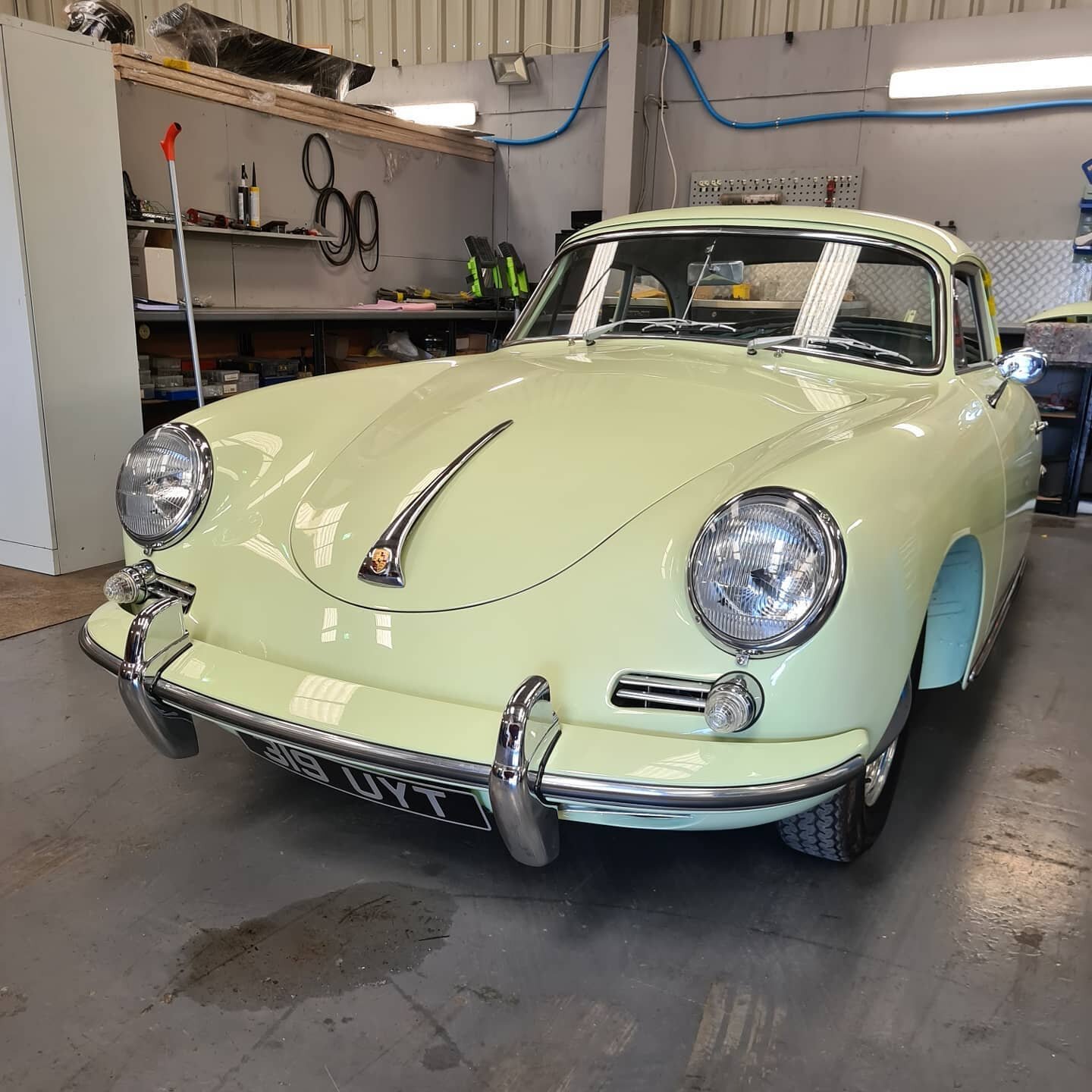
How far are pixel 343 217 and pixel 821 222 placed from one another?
484 cm

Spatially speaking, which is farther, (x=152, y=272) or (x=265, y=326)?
(x=265, y=326)

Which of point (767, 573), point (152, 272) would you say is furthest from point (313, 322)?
point (767, 573)

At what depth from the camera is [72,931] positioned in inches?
70.0

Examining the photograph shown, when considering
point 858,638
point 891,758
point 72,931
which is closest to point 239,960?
point 72,931

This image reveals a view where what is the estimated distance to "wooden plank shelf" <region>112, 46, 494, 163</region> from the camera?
208 inches

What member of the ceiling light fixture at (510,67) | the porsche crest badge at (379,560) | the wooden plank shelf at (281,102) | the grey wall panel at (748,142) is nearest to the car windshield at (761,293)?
the porsche crest badge at (379,560)

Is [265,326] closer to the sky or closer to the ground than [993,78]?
closer to the ground

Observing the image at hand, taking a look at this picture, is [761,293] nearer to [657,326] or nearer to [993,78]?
[657,326]

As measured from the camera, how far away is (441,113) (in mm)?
8242

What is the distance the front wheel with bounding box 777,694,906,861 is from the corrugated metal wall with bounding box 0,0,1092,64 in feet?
20.8

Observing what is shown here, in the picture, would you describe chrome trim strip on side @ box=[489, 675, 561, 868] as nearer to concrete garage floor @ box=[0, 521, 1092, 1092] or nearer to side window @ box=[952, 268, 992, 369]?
concrete garage floor @ box=[0, 521, 1092, 1092]

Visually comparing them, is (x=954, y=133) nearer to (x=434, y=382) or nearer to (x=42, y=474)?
(x=434, y=382)

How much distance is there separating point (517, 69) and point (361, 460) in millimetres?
6658

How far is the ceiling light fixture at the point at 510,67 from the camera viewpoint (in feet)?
25.1
